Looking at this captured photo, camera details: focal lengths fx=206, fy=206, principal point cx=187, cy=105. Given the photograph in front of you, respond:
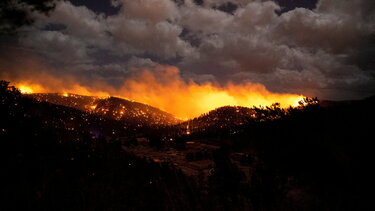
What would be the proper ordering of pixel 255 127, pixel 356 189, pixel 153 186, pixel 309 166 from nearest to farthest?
pixel 356 189 → pixel 309 166 → pixel 255 127 → pixel 153 186

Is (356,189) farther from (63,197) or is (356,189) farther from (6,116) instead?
(6,116)

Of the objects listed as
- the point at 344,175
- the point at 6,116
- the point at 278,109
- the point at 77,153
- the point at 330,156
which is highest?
the point at 278,109

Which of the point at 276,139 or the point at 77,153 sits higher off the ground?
the point at 276,139

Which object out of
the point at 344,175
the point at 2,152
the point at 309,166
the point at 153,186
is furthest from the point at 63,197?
the point at 344,175

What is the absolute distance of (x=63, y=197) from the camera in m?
6.23

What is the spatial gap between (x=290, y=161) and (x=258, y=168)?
92cm

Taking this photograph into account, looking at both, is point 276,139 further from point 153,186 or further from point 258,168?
point 153,186

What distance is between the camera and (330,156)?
5148mm

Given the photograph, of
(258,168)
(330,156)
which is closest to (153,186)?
(258,168)

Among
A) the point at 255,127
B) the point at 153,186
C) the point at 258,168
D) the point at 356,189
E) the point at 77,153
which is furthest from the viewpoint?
the point at 77,153

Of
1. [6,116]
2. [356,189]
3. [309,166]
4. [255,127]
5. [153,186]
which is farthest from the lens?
[6,116]

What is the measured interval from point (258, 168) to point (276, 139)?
3.41ft

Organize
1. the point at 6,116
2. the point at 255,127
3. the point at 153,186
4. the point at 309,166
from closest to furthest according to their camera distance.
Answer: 1. the point at 309,166
2. the point at 255,127
3. the point at 153,186
4. the point at 6,116

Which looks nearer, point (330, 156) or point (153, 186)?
point (330, 156)
